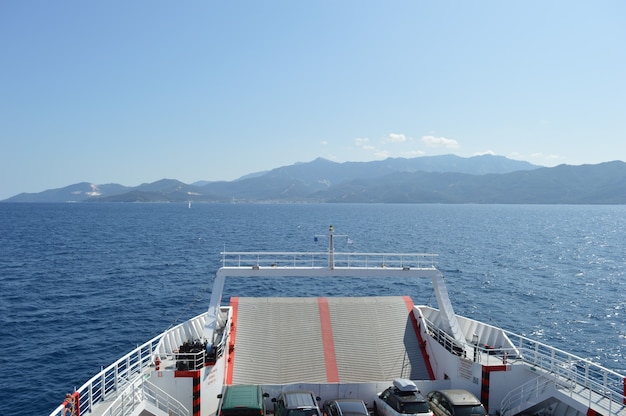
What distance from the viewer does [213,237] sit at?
101 metres

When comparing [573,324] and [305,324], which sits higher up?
[305,324]

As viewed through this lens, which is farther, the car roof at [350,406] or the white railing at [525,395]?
the white railing at [525,395]

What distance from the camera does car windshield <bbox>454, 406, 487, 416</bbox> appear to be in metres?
13.6

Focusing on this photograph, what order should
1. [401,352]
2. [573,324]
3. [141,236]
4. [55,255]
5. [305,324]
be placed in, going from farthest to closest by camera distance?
1. [141,236]
2. [55,255]
3. [573,324]
4. [305,324]
5. [401,352]

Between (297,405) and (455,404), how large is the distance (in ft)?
16.3

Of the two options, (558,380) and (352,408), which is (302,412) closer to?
(352,408)

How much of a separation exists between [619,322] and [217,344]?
36.1m

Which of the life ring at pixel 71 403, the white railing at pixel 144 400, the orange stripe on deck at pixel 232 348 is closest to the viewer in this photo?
the life ring at pixel 71 403

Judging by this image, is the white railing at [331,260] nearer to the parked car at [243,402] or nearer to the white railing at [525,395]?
the parked car at [243,402]

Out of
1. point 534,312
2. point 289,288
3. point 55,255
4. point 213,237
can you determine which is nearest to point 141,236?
point 213,237

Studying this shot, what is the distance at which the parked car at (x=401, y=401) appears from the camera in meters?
13.7

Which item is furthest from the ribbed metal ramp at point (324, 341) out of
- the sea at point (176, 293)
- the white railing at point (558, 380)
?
the sea at point (176, 293)

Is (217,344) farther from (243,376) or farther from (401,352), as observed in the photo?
(401,352)

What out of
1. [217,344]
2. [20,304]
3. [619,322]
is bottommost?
[619,322]
